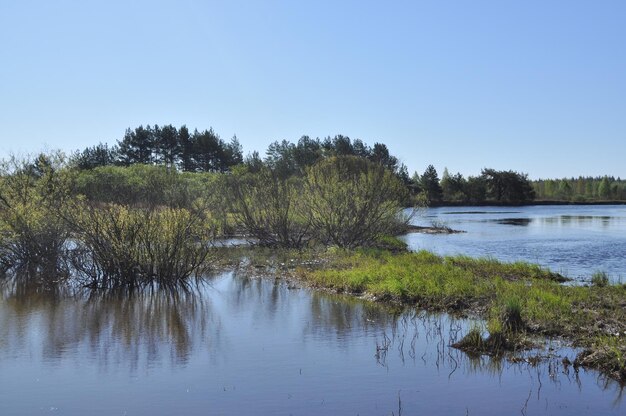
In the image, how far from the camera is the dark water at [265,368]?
10422 mm

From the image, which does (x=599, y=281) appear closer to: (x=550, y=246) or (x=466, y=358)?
(x=466, y=358)

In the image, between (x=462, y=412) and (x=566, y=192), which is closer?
(x=462, y=412)

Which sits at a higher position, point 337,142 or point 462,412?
point 337,142

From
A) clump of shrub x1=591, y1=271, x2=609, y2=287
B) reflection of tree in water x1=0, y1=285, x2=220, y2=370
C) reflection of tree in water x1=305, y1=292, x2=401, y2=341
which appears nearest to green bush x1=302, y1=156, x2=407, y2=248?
reflection of tree in water x1=0, y1=285, x2=220, y2=370

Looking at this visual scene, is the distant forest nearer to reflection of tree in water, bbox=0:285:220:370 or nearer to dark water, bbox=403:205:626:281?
dark water, bbox=403:205:626:281

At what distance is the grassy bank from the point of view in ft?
44.2

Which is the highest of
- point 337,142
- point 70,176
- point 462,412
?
point 337,142

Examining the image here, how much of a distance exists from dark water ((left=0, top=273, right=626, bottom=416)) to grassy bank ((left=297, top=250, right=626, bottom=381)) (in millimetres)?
753

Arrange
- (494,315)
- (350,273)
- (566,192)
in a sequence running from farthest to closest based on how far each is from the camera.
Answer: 1. (566,192)
2. (350,273)
3. (494,315)

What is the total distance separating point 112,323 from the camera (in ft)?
55.0

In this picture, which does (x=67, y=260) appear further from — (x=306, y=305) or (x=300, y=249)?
(x=300, y=249)

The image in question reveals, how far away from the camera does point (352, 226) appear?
3231cm

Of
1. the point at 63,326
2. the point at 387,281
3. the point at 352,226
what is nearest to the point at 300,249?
the point at 352,226

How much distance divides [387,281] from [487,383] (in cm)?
891
